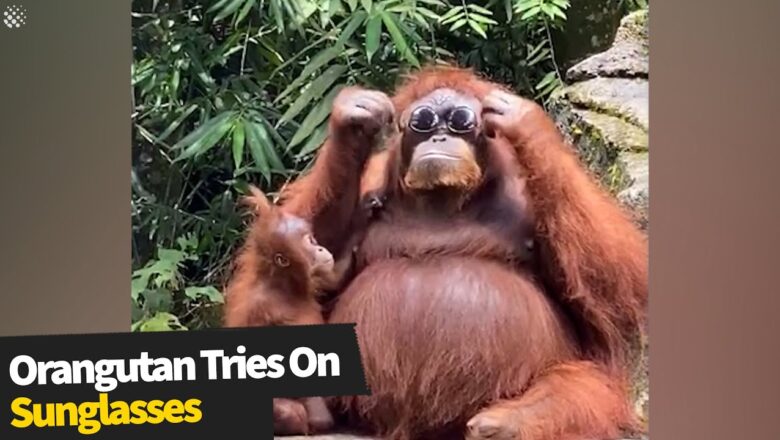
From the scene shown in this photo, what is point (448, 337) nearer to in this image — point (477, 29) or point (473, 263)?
point (473, 263)

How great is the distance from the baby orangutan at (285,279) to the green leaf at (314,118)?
0.11 meters

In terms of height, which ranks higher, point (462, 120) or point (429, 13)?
point (429, 13)

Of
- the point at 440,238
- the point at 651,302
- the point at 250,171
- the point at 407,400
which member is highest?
the point at 250,171

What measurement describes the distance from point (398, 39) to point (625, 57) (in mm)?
363

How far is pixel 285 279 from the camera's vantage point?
5.72 ft

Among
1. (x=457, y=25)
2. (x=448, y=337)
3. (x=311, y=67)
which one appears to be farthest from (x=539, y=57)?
(x=448, y=337)

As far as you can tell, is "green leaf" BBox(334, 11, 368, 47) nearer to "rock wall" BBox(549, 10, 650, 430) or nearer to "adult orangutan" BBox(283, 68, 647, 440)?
"adult orangutan" BBox(283, 68, 647, 440)

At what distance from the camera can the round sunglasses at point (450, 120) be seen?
1722 millimetres

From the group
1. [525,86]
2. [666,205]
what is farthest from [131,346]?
[666,205]

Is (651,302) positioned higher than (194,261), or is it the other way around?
(194,261)

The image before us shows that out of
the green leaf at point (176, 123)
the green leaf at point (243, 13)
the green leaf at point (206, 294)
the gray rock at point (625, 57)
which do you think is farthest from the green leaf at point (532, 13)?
the green leaf at point (206, 294)

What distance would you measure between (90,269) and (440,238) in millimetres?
572

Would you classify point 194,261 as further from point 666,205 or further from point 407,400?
point 666,205

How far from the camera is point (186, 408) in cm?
177
